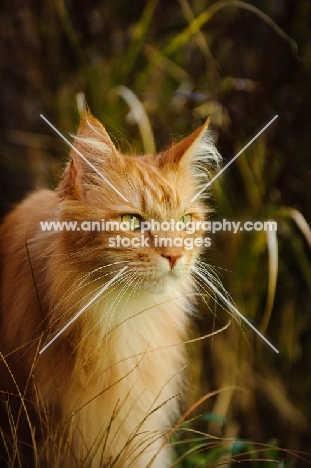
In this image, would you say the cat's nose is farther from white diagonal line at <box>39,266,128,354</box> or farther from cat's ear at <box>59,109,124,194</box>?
cat's ear at <box>59,109,124,194</box>

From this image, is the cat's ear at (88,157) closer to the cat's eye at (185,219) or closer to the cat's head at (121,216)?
the cat's head at (121,216)

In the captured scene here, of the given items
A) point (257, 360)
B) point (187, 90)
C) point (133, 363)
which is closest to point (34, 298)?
point (133, 363)

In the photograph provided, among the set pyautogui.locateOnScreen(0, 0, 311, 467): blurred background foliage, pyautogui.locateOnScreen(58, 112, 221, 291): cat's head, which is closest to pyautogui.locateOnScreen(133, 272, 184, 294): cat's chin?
pyautogui.locateOnScreen(58, 112, 221, 291): cat's head

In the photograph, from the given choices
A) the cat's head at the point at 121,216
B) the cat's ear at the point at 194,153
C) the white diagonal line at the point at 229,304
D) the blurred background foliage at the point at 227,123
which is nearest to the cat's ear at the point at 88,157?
the cat's head at the point at 121,216

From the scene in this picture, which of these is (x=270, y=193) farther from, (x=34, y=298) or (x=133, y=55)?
(x=34, y=298)

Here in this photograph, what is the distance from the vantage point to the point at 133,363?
1.22 metres

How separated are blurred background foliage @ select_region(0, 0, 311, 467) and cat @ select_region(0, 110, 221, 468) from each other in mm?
343

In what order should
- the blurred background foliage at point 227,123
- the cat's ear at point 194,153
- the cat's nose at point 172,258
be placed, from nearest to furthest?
the cat's nose at point 172,258, the cat's ear at point 194,153, the blurred background foliage at point 227,123

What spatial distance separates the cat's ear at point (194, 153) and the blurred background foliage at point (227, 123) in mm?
286

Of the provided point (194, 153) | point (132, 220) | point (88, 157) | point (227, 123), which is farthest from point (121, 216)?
point (227, 123)

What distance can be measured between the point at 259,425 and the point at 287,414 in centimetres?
9

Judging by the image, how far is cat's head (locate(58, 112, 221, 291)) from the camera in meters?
1.07

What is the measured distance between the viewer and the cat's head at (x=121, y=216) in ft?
3.52

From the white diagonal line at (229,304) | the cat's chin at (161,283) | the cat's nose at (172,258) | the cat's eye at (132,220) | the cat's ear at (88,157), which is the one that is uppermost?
the cat's ear at (88,157)
